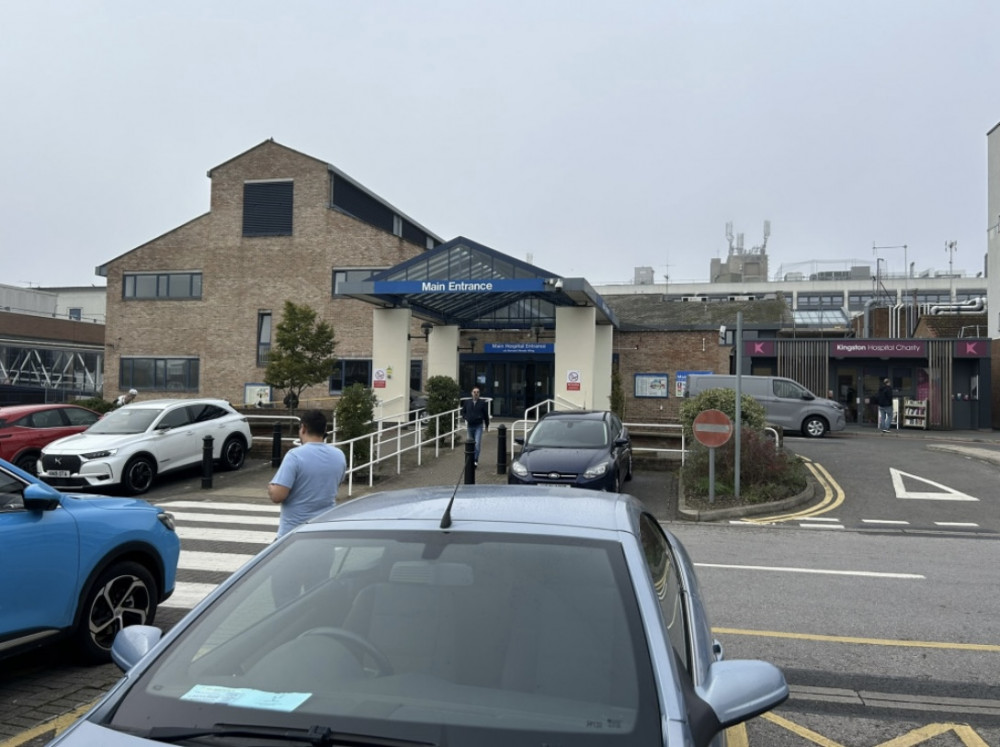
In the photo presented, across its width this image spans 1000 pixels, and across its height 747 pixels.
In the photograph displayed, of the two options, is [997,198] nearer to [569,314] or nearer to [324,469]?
[569,314]

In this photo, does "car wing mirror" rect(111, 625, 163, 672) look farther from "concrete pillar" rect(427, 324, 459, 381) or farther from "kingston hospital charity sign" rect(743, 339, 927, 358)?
"kingston hospital charity sign" rect(743, 339, 927, 358)

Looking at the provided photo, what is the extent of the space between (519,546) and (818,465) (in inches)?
661

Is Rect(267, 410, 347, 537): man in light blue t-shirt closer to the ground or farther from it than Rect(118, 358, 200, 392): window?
closer to the ground

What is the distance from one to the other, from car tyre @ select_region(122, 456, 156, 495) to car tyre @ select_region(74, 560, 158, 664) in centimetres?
935

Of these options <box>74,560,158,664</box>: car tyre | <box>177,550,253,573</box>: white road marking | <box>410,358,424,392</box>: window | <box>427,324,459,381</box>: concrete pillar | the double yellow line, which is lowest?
<box>177,550,253,573</box>: white road marking

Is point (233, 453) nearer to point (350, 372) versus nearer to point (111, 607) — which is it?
point (111, 607)

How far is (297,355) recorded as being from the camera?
25.6 meters

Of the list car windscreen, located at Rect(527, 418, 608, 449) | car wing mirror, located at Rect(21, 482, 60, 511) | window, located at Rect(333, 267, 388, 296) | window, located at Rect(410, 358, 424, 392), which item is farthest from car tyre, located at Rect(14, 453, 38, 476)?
window, located at Rect(333, 267, 388, 296)

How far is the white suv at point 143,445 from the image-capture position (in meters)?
13.9

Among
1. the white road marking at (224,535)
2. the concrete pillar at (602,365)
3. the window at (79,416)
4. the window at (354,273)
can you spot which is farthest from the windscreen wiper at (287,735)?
the window at (354,273)

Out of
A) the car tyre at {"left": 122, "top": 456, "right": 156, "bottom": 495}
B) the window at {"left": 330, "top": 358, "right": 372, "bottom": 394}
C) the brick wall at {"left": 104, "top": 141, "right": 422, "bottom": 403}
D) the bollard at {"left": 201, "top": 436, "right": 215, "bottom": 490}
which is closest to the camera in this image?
the car tyre at {"left": 122, "top": 456, "right": 156, "bottom": 495}

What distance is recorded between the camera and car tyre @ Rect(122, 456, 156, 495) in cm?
1432

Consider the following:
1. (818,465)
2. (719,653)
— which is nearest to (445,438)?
(818,465)

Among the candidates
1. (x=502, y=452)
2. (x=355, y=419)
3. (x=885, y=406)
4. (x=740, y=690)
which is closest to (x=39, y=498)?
(x=740, y=690)
